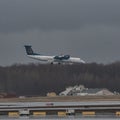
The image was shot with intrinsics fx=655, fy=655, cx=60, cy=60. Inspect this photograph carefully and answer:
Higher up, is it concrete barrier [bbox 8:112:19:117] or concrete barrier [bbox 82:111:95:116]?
concrete barrier [bbox 8:112:19:117]

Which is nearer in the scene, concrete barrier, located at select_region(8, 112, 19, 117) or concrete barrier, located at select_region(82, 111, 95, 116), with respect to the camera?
concrete barrier, located at select_region(82, 111, 95, 116)

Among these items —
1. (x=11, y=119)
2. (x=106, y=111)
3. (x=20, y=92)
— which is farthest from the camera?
(x=20, y=92)

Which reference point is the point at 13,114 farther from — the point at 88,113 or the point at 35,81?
the point at 35,81

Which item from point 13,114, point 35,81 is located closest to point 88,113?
point 13,114

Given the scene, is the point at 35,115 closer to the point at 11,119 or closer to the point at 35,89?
the point at 11,119

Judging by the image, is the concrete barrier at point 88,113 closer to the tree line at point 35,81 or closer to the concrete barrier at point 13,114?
the concrete barrier at point 13,114

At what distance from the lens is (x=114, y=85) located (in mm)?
193875

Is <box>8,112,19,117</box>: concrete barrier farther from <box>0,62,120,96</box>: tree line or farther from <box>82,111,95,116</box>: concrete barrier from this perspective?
<box>0,62,120,96</box>: tree line

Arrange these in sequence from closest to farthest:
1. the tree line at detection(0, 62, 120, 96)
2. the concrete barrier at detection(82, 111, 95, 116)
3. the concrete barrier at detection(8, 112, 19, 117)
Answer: the concrete barrier at detection(82, 111, 95, 116) → the concrete barrier at detection(8, 112, 19, 117) → the tree line at detection(0, 62, 120, 96)

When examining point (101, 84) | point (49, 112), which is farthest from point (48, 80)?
point (49, 112)

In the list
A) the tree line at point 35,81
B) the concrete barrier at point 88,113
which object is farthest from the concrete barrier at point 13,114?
the tree line at point 35,81

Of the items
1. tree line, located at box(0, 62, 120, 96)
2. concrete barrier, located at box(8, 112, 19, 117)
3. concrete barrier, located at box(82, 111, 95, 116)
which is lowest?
concrete barrier, located at box(82, 111, 95, 116)

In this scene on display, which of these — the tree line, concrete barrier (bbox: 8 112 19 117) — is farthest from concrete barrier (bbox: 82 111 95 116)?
the tree line

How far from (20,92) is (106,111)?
396 feet
